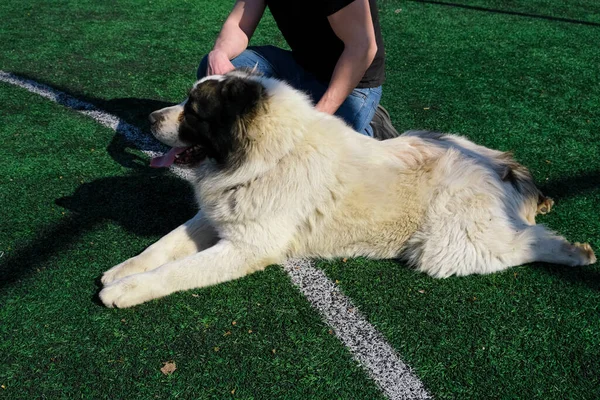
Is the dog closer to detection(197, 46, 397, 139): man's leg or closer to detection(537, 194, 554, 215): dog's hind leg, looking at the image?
detection(537, 194, 554, 215): dog's hind leg

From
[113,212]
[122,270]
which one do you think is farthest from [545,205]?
[113,212]

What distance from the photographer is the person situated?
4.05m

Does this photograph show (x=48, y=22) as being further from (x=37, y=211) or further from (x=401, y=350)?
(x=401, y=350)

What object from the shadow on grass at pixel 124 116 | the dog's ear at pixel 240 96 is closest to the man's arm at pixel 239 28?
the shadow on grass at pixel 124 116

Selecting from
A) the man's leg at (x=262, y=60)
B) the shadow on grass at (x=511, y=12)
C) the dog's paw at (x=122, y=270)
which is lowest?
the dog's paw at (x=122, y=270)

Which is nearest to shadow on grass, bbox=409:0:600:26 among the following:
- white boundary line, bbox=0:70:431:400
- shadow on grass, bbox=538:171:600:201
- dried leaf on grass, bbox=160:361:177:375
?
shadow on grass, bbox=538:171:600:201

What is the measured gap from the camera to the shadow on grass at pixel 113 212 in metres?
3.58

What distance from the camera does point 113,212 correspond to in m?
4.08

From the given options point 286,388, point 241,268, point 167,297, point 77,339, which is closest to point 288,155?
point 241,268

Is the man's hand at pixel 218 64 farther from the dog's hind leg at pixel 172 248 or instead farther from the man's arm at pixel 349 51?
the dog's hind leg at pixel 172 248

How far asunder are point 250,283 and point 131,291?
0.71m

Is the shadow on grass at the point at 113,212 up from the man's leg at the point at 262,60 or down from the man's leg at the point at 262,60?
down

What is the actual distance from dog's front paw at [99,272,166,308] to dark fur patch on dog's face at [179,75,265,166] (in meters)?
0.83

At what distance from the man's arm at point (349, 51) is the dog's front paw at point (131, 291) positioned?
170cm
